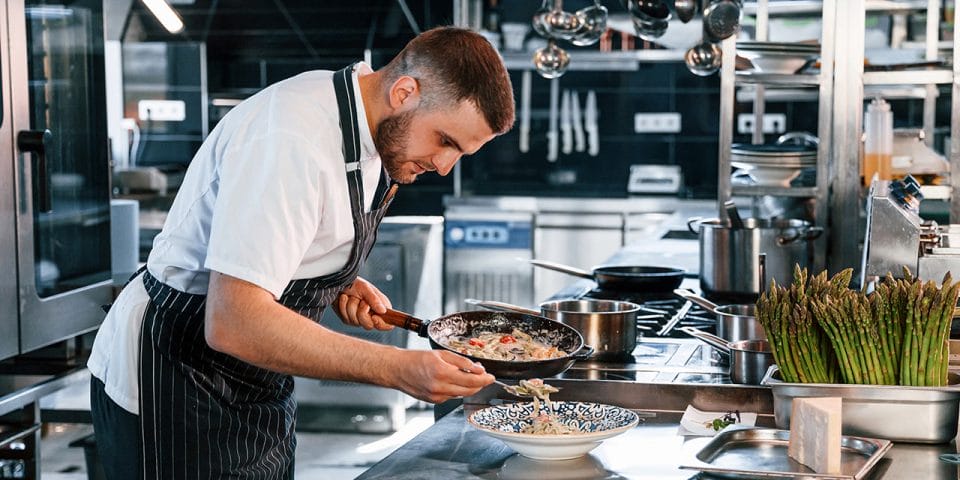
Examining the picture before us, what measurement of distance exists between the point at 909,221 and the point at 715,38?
150cm

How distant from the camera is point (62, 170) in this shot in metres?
3.36

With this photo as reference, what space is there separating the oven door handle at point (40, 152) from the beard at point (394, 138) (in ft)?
4.16

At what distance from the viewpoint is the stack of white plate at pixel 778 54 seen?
14.2 ft

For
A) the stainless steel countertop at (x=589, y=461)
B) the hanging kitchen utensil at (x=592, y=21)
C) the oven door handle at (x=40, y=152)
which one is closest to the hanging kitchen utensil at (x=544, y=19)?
the hanging kitchen utensil at (x=592, y=21)

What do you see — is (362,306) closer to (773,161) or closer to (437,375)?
(437,375)

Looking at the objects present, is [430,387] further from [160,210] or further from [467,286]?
[467,286]

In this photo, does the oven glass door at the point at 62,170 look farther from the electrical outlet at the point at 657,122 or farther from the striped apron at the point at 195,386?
the electrical outlet at the point at 657,122

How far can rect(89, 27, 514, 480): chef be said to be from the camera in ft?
6.46

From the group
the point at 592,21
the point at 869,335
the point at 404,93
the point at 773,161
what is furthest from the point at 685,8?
the point at 404,93

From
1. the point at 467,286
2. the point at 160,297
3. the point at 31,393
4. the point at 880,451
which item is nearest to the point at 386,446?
the point at 467,286

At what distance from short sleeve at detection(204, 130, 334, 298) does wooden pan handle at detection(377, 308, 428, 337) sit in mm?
488

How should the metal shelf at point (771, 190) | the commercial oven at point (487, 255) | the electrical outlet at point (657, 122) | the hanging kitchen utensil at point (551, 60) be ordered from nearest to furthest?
the metal shelf at point (771, 190)
the hanging kitchen utensil at point (551, 60)
the commercial oven at point (487, 255)
the electrical outlet at point (657, 122)

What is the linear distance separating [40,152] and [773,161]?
260 centimetres

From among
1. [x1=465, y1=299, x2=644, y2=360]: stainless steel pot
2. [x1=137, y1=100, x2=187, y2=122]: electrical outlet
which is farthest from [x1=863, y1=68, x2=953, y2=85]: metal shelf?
[x1=137, y1=100, x2=187, y2=122]: electrical outlet
